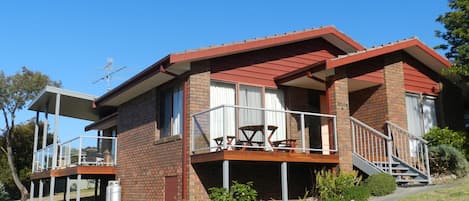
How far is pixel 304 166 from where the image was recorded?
1407 centimetres

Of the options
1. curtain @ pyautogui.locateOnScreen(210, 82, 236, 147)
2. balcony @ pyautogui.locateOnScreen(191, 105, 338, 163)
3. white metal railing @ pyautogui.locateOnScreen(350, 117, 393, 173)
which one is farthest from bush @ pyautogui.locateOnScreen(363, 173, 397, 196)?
curtain @ pyautogui.locateOnScreen(210, 82, 236, 147)

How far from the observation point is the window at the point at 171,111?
13270mm

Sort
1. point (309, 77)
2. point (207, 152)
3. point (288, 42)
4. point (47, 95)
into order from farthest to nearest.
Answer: point (47, 95) → point (288, 42) → point (309, 77) → point (207, 152)

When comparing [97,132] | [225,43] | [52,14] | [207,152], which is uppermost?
[52,14]

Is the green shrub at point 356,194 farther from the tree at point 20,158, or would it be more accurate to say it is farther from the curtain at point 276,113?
the tree at point 20,158

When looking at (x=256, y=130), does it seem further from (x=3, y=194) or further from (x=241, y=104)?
(x=3, y=194)

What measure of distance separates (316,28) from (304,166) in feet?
13.9

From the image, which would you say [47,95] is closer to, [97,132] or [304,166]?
[97,132]

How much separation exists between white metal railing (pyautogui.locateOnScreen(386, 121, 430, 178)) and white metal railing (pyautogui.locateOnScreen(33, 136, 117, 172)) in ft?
31.8

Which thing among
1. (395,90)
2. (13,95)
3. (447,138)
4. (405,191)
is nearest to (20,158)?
(13,95)

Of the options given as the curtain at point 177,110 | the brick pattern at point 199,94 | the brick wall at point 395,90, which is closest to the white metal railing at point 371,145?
the brick wall at point 395,90

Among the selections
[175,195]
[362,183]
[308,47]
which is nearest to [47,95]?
[175,195]

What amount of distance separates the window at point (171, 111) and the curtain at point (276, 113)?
8.35ft

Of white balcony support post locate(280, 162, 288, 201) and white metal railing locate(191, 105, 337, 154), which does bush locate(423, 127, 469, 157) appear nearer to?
white metal railing locate(191, 105, 337, 154)
